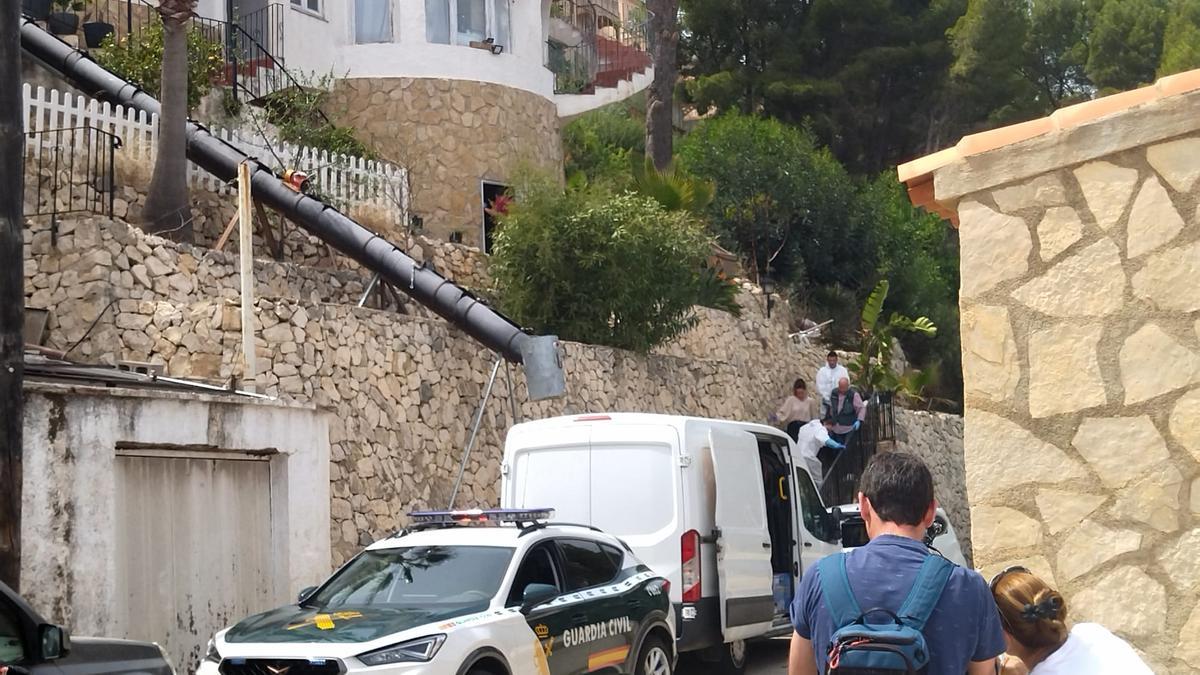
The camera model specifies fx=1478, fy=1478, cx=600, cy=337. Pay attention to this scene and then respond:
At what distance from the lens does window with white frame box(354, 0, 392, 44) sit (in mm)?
27219

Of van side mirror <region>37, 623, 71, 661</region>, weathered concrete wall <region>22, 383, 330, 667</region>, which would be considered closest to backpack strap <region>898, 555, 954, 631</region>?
van side mirror <region>37, 623, 71, 661</region>

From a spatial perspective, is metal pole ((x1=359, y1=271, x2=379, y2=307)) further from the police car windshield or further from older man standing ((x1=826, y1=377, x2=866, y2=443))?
the police car windshield

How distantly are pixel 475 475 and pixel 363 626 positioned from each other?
9329mm

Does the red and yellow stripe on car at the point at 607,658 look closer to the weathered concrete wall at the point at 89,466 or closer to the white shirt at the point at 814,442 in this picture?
the weathered concrete wall at the point at 89,466

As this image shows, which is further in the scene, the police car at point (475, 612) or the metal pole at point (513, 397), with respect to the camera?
the metal pole at point (513, 397)

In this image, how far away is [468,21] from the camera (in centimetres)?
2802

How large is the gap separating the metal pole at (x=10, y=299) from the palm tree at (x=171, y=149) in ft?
24.7

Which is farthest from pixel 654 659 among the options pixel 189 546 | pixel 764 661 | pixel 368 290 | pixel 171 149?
pixel 171 149

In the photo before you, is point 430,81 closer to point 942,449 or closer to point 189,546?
point 942,449

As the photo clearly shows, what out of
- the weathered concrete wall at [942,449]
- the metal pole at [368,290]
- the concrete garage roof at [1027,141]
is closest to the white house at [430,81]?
the metal pole at [368,290]

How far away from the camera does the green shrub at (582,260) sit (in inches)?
814

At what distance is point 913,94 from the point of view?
41281 mm

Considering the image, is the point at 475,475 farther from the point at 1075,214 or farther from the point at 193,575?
the point at 1075,214

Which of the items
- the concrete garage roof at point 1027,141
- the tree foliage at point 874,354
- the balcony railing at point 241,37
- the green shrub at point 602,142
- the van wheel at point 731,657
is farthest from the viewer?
the green shrub at point 602,142
